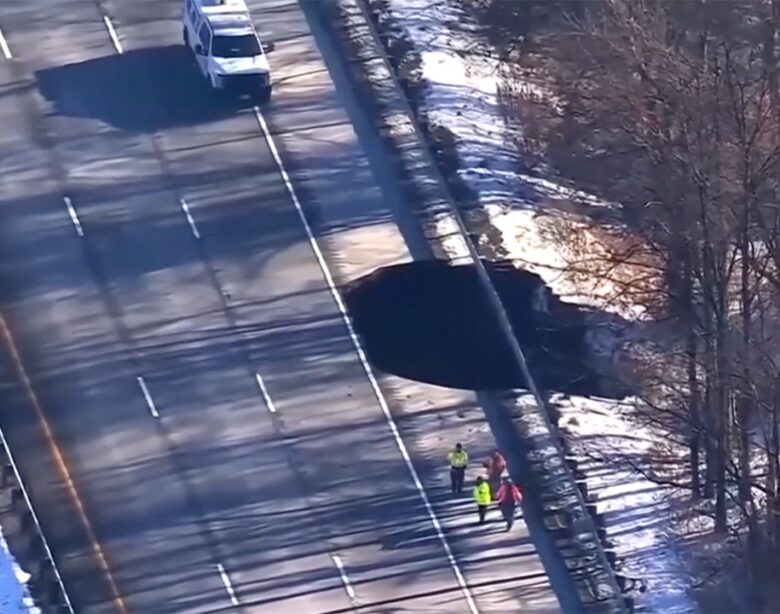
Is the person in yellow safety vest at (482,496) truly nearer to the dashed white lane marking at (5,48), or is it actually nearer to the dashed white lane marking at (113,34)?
the dashed white lane marking at (113,34)

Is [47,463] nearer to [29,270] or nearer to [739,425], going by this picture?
[29,270]

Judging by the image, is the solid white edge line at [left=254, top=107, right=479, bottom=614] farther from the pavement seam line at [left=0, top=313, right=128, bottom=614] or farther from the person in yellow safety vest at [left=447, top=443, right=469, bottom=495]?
the pavement seam line at [left=0, top=313, right=128, bottom=614]

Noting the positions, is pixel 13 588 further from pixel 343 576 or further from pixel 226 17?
pixel 226 17

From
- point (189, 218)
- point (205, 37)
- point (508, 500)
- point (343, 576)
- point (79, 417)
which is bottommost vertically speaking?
point (343, 576)

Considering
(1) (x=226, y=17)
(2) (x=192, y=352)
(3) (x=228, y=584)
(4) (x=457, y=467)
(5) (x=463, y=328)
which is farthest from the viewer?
(1) (x=226, y=17)

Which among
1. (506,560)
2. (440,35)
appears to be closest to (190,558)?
(506,560)

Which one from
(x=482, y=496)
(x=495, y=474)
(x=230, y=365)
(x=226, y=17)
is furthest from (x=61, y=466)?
(x=226, y=17)
